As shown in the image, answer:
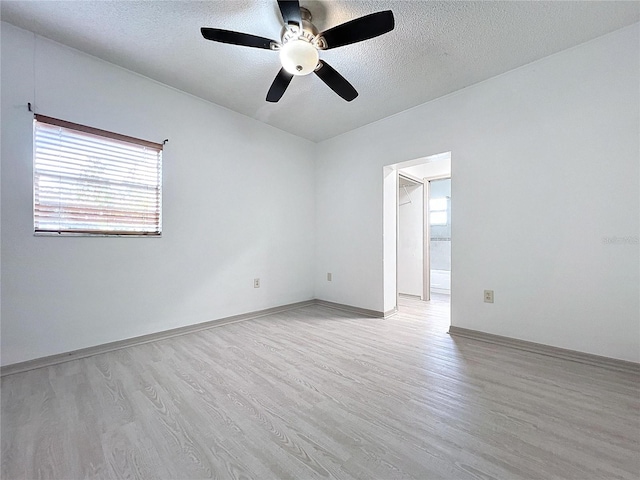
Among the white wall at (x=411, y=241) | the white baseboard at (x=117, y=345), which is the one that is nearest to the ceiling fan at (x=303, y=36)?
the white baseboard at (x=117, y=345)

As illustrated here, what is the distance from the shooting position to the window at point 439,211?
20.1 ft

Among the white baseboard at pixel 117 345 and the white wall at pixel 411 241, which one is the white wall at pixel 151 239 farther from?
the white wall at pixel 411 241

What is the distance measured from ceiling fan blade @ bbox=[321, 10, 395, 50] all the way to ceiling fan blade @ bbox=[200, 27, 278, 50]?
0.42 metres

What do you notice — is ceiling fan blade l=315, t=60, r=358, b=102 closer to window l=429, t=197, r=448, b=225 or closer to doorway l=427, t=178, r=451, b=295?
doorway l=427, t=178, r=451, b=295

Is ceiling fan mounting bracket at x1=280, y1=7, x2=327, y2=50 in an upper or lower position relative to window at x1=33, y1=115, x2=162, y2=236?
upper

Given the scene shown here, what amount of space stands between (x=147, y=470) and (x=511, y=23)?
336 cm

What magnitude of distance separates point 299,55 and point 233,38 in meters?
0.43

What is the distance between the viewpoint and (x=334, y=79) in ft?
6.93

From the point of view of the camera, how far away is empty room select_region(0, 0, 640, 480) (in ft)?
4.32

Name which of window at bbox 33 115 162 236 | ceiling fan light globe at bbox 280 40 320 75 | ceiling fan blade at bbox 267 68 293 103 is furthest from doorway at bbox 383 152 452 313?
window at bbox 33 115 162 236

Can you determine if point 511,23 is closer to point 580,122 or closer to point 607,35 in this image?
point 607,35

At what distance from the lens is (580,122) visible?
2152 millimetres

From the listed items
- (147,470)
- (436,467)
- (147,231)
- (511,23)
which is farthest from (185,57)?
(436,467)

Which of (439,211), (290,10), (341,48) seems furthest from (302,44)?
(439,211)
